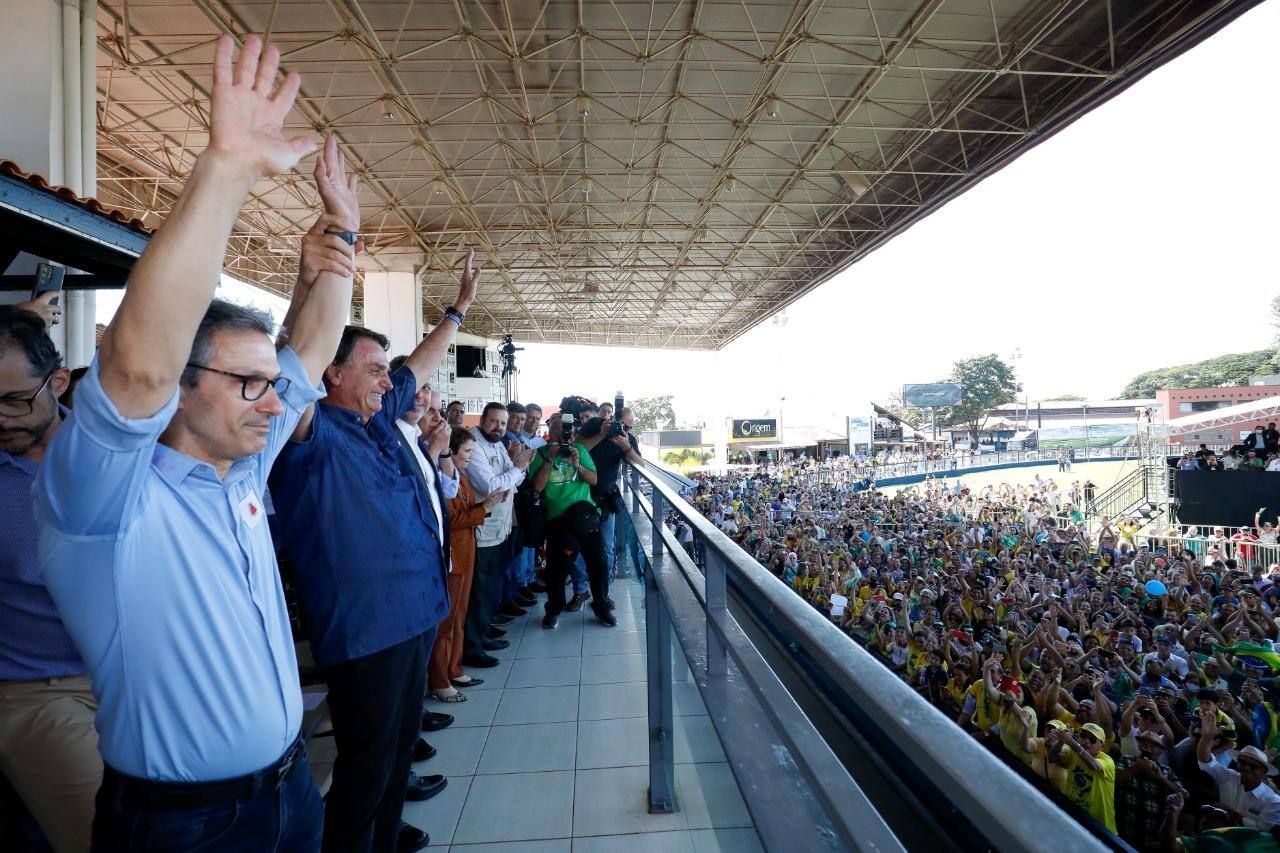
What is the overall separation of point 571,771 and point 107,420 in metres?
2.23

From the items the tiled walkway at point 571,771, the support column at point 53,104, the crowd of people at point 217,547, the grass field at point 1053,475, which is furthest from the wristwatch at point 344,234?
the grass field at point 1053,475

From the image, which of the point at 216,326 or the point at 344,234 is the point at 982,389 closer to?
the point at 344,234

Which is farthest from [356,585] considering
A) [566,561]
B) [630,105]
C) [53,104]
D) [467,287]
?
[630,105]

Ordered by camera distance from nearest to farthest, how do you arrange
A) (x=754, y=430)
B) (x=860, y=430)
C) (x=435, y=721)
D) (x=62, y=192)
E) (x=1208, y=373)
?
(x=435, y=721)
(x=62, y=192)
(x=754, y=430)
(x=860, y=430)
(x=1208, y=373)

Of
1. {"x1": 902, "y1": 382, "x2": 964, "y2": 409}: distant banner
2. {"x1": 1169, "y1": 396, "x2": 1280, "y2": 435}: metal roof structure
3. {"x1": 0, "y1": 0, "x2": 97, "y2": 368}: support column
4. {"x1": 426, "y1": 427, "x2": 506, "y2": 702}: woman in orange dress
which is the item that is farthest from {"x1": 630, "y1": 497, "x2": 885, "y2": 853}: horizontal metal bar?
{"x1": 902, "y1": 382, "x2": 964, "y2": 409}: distant banner

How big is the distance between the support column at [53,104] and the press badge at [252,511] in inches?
236

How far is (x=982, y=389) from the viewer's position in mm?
54250

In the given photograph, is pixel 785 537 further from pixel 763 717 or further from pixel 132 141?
pixel 132 141

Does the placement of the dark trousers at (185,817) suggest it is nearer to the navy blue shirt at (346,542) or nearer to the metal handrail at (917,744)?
the navy blue shirt at (346,542)

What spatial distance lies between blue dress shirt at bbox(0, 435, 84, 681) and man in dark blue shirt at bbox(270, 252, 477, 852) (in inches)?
16.8

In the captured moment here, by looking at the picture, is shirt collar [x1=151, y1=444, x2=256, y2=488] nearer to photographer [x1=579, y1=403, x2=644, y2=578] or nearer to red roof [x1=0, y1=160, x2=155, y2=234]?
red roof [x1=0, y1=160, x2=155, y2=234]

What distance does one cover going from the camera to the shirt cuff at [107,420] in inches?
28.9

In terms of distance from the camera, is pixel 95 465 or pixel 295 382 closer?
pixel 95 465

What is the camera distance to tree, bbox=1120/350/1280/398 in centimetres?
5525
